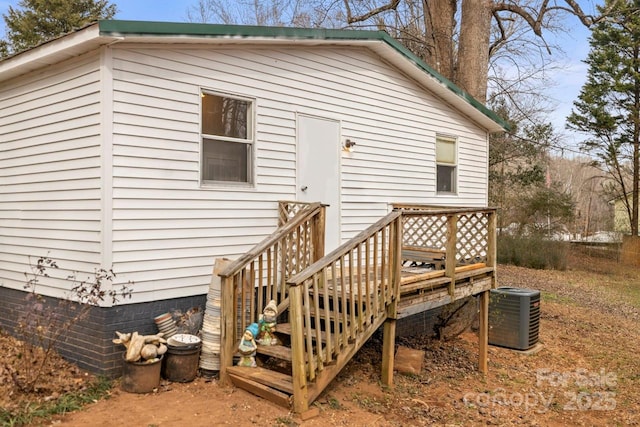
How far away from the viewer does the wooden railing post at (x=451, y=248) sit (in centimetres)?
633

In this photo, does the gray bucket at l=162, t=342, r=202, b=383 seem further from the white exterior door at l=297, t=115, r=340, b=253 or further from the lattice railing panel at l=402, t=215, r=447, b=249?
the lattice railing panel at l=402, t=215, r=447, b=249

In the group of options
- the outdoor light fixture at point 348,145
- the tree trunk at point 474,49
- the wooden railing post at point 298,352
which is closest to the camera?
the wooden railing post at point 298,352

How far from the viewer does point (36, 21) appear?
2006 cm

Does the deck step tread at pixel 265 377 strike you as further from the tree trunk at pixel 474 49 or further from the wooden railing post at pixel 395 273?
the tree trunk at pixel 474 49

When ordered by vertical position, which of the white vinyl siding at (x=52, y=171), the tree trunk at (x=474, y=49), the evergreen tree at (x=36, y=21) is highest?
the evergreen tree at (x=36, y=21)

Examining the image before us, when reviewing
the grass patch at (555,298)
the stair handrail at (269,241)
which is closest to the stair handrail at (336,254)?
the stair handrail at (269,241)

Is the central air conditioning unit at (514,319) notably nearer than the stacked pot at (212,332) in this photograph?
No

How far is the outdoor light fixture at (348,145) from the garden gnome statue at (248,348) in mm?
3419

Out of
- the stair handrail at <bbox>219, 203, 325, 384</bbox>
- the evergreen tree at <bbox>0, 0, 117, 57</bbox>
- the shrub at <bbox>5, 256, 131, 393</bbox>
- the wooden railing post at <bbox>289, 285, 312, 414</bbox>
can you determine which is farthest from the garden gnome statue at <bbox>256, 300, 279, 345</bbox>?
the evergreen tree at <bbox>0, 0, 117, 57</bbox>

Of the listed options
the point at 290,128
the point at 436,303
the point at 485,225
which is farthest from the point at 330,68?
the point at 436,303

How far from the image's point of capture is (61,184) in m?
5.71

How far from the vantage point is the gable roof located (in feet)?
16.3

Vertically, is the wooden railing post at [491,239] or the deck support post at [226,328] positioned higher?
the wooden railing post at [491,239]

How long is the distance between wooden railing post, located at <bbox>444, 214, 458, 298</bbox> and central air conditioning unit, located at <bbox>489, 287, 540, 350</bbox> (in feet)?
7.95
